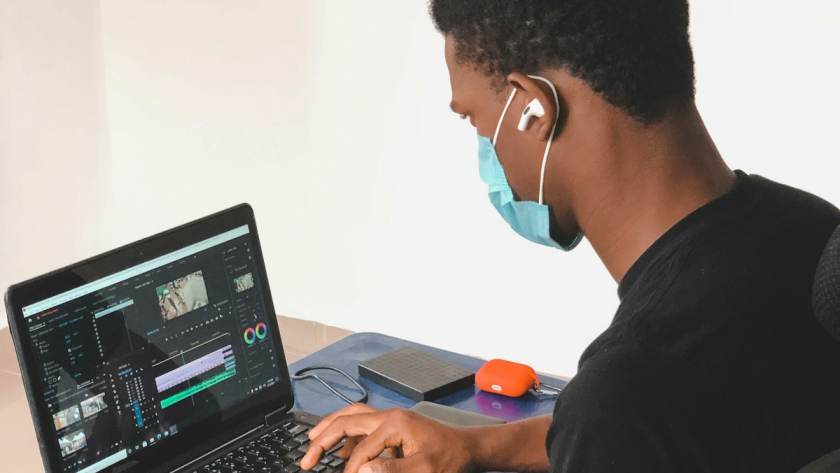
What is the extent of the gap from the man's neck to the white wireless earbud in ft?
0.23

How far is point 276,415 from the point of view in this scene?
49.9 inches

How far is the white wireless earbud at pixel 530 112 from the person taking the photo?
0.95 m

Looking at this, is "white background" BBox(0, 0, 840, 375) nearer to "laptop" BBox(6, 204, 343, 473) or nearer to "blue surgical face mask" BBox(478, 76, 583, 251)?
"blue surgical face mask" BBox(478, 76, 583, 251)

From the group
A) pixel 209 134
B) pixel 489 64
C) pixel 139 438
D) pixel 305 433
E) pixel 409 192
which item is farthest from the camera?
pixel 209 134

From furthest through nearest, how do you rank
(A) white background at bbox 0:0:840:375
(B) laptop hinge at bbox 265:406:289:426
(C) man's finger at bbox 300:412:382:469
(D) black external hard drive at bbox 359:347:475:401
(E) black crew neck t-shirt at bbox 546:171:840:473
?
(A) white background at bbox 0:0:840:375 < (D) black external hard drive at bbox 359:347:475:401 < (B) laptop hinge at bbox 265:406:289:426 < (C) man's finger at bbox 300:412:382:469 < (E) black crew neck t-shirt at bbox 546:171:840:473

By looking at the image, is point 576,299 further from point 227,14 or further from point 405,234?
point 227,14

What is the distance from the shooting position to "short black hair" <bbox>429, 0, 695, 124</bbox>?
93cm

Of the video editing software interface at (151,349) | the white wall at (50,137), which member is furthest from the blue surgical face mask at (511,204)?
the white wall at (50,137)

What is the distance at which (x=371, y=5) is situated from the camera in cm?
292

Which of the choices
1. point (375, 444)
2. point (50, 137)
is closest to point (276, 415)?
point (375, 444)

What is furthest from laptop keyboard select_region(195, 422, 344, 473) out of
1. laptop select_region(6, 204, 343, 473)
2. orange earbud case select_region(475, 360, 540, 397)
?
orange earbud case select_region(475, 360, 540, 397)

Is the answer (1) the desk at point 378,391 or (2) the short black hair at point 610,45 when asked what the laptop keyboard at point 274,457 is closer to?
(1) the desk at point 378,391

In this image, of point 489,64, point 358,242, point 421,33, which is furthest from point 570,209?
point 358,242

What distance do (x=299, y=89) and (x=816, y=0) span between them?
5.50 feet
